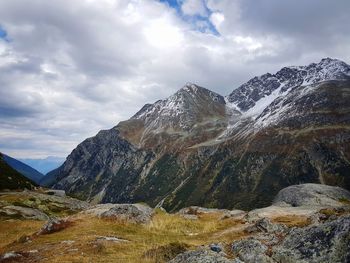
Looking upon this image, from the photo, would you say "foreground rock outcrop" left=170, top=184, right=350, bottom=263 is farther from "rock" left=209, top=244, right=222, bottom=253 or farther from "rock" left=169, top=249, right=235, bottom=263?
"rock" left=209, top=244, right=222, bottom=253

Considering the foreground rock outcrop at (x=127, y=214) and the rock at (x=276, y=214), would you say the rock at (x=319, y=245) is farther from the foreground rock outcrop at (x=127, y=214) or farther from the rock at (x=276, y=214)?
the rock at (x=276, y=214)

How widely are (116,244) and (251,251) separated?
11585mm

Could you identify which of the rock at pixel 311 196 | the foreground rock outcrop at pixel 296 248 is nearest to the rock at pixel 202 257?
the foreground rock outcrop at pixel 296 248

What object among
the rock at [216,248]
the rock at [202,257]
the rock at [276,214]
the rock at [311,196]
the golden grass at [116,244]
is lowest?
the golden grass at [116,244]

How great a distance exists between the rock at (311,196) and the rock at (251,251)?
2631 inches

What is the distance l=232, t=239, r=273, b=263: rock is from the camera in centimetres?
1956

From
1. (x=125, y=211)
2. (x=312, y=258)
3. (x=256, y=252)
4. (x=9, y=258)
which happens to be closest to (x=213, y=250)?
(x=256, y=252)

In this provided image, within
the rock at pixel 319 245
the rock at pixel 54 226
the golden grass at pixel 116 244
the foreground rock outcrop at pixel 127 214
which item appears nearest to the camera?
the rock at pixel 319 245

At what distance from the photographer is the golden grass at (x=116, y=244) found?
964 inches

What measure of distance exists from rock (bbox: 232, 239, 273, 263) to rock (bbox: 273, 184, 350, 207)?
66838 millimetres

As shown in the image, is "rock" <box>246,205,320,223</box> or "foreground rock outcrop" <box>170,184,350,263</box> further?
"rock" <box>246,205,320,223</box>

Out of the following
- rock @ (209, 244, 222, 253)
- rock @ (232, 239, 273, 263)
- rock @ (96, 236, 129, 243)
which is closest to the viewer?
rock @ (232, 239, 273, 263)

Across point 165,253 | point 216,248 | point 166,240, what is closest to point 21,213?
point 166,240

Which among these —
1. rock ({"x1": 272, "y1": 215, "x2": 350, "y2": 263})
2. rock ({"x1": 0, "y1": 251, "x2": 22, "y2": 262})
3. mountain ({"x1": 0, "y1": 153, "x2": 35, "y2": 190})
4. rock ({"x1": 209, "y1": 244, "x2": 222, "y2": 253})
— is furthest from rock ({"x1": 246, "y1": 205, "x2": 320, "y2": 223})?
mountain ({"x1": 0, "y1": 153, "x2": 35, "y2": 190})
